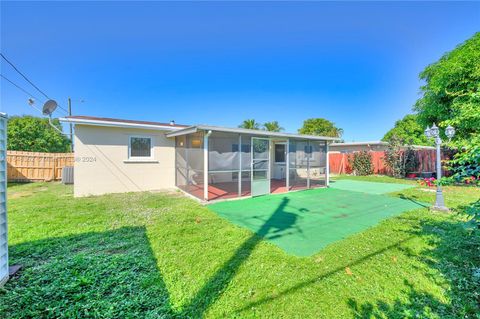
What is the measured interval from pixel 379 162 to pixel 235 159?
1411 centimetres

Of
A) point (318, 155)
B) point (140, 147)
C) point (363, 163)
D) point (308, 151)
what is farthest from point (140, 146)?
point (363, 163)

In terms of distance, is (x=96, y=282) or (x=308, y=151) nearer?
(x=96, y=282)

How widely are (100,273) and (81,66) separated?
1237cm

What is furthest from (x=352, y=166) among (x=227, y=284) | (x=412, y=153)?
(x=227, y=284)

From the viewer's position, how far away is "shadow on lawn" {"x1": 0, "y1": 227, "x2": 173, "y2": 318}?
2.07m

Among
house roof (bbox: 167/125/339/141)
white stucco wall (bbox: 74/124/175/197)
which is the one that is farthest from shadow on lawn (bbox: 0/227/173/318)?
white stucco wall (bbox: 74/124/175/197)

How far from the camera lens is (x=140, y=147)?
8750mm

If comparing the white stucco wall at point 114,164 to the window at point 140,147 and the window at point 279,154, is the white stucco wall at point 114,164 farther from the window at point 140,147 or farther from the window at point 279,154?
the window at point 279,154

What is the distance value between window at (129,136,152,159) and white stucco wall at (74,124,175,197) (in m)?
0.17

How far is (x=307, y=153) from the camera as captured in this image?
9.43m

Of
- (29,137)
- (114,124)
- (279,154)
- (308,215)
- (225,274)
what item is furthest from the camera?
(29,137)

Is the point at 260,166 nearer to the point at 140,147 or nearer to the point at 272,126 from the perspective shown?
the point at 140,147

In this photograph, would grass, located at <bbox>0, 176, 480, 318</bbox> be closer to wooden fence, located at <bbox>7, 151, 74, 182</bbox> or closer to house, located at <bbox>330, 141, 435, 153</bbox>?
wooden fence, located at <bbox>7, 151, 74, 182</bbox>

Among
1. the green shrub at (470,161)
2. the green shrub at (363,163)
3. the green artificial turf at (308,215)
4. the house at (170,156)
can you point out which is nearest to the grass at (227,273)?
the green artificial turf at (308,215)
